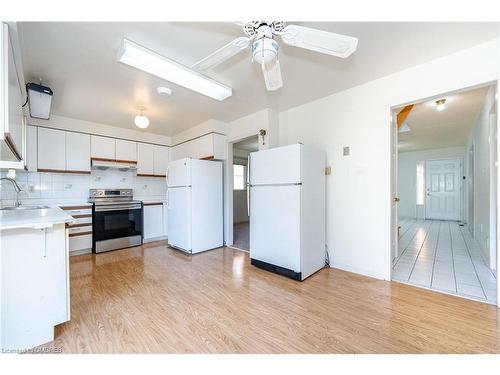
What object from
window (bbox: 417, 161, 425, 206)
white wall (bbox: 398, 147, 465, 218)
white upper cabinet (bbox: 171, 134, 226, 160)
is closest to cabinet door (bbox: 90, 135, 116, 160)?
white upper cabinet (bbox: 171, 134, 226, 160)

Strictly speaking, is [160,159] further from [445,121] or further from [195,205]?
[445,121]

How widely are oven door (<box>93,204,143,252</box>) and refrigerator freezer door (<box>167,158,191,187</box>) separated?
0.90 metres

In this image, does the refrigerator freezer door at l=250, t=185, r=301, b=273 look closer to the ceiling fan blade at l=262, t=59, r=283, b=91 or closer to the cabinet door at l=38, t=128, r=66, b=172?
the ceiling fan blade at l=262, t=59, r=283, b=91

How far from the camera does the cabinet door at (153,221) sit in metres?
4.29

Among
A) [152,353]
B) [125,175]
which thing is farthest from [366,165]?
[125,175]

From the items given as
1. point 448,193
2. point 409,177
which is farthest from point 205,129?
point 448,193

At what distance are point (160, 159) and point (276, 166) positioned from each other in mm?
3112

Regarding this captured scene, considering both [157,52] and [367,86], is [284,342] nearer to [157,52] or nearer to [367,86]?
[157,52]

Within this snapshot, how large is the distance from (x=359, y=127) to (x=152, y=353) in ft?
9.80

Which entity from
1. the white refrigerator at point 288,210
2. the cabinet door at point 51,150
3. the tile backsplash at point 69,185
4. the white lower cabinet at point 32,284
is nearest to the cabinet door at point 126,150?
the tile backsplash at point 69,185

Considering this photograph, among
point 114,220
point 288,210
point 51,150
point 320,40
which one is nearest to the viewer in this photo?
point 320,40

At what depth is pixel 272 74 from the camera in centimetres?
173

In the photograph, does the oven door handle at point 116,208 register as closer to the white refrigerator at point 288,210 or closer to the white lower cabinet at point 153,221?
the white lower cabinet at point 153,221

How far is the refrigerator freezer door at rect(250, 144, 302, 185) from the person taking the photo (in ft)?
8.11
